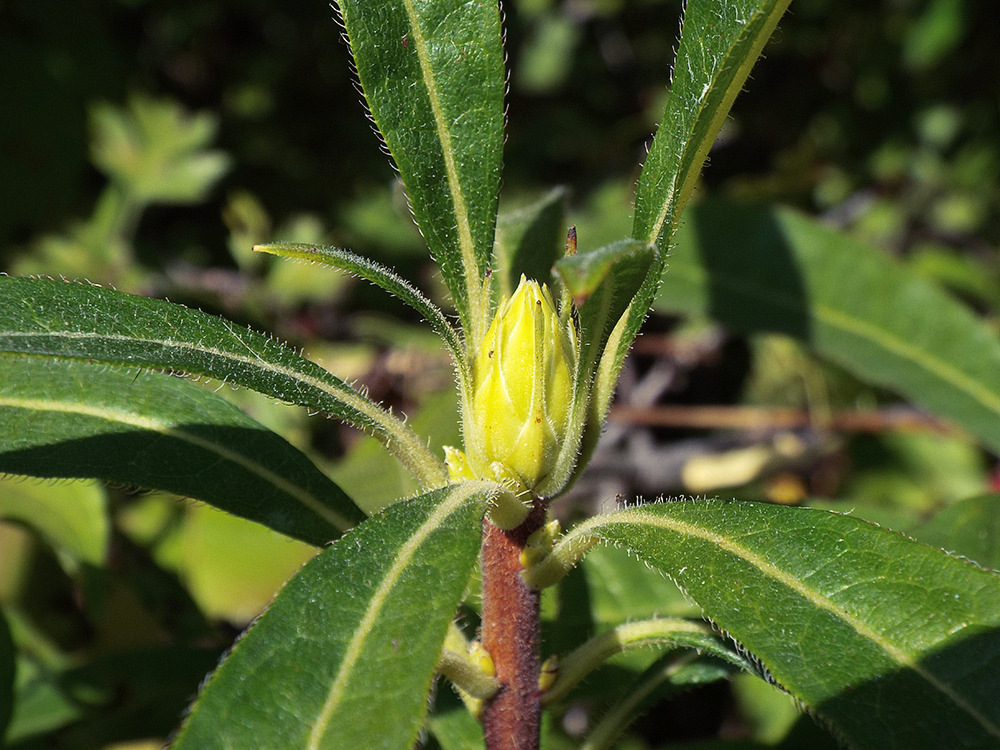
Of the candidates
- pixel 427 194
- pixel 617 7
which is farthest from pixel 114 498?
pixel 617 7

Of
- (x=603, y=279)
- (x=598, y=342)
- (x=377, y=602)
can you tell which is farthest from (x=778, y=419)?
(x=377, y=602)

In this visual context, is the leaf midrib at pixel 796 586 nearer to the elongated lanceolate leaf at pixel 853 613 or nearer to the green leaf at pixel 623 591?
the elongated lanceolate leaf at pixel 853 613

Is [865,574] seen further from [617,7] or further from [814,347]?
[617,7]

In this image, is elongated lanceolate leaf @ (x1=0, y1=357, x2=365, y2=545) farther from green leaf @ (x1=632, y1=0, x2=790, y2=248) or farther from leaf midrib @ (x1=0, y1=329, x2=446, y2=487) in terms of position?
green leaf @ (x1=632, y1=0, x2=790, y2=248)

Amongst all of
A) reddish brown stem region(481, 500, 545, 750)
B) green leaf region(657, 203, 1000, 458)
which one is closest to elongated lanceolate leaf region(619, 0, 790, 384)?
reddish brown stem region(481, 500, 545, 750)

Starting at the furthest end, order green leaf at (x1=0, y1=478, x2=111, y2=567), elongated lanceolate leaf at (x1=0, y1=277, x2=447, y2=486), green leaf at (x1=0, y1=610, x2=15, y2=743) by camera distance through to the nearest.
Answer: green leaf at (x1=0, y1=478, x2=111, y2=567)
green leaf at (x1=0, y1=610, x2=15, y2=743)
elongated lanceolate leaf at (x1=0, y1=277, x2=447, y2=486)

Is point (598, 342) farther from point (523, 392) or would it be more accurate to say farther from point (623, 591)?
point (623, 591)
